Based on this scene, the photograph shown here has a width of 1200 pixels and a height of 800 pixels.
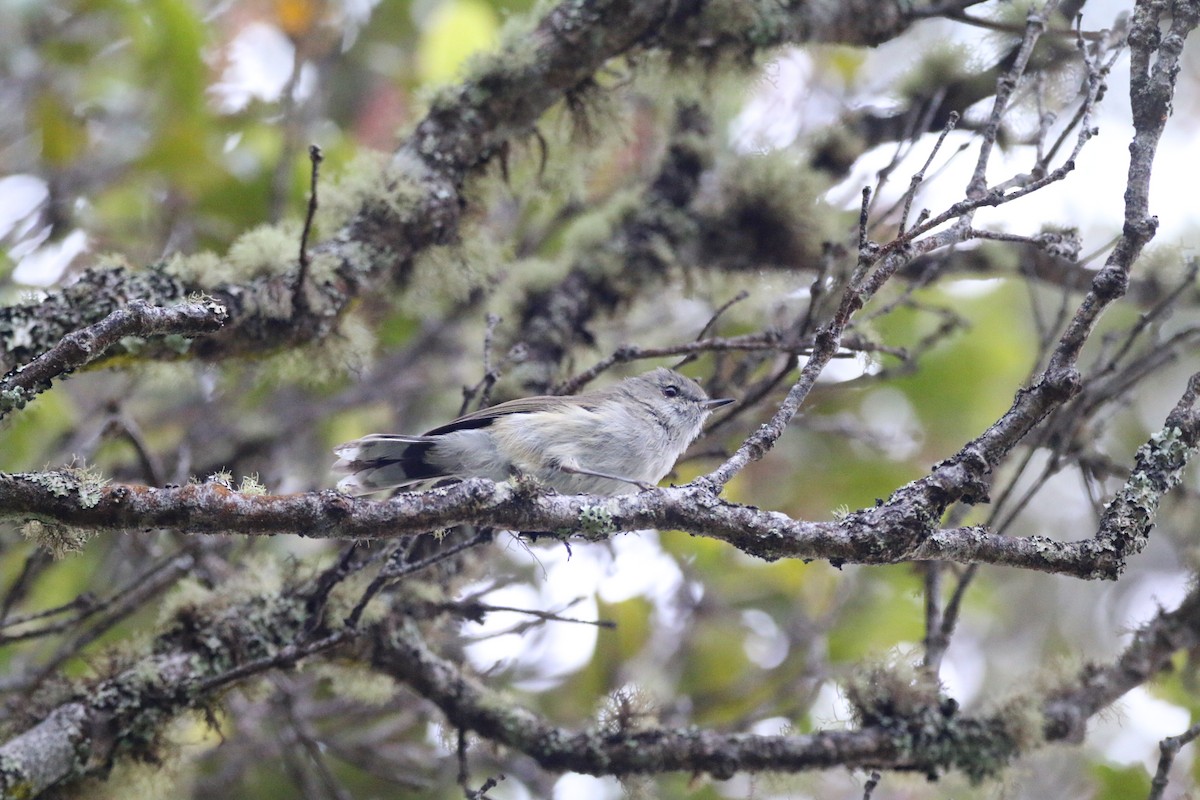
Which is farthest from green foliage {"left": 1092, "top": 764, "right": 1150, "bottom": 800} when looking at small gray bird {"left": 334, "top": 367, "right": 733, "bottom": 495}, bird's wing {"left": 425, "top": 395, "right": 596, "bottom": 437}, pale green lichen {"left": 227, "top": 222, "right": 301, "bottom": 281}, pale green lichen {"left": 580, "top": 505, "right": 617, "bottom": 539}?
pale green lichen {"left": 227, "top": 222, "right": 301, "bottom": 281}

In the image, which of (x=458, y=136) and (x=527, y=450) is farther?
(x=458, y=136)

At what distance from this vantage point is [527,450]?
359cm

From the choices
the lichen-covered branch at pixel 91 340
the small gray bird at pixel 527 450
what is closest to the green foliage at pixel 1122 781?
the small gray bird at pixel 527 450

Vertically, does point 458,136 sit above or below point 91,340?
above

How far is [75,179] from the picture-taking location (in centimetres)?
495

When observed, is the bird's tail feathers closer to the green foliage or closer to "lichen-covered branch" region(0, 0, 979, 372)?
"lichen-covered branch" region(0, 0, 979, 372)

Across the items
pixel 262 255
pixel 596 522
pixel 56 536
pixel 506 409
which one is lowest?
pixel 56 536

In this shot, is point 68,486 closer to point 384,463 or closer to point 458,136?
point 384,463

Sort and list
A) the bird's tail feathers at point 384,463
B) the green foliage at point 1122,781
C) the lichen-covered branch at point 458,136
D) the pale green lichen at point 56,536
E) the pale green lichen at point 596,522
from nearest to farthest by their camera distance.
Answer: the pale green lichen at point 56,536 < the pale green lichen at point 596,522 < the lichen-covered branch at point 458,136 < the bird's tail feathers at point 384,463 < the green foliage at point 1122,781

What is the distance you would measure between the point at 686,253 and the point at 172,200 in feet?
8.41

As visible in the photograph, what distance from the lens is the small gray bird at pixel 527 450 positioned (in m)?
3.57

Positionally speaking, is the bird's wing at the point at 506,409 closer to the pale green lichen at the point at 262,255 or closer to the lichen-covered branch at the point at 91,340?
the pale green lichen at the point at 262,255

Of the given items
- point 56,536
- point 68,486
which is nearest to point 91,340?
point 68,486

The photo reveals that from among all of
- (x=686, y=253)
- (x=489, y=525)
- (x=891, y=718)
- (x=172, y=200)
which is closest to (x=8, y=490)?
(x=489, y=525)
